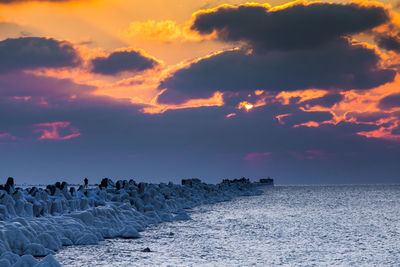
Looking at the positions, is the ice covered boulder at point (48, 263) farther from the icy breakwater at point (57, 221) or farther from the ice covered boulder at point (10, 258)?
the ice covered boulder at point (10, 258)

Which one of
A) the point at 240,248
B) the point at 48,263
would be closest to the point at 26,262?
the point at 48,263

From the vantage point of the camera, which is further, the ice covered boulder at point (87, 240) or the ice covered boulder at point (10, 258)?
the ice covered boulder at point (87, 240)

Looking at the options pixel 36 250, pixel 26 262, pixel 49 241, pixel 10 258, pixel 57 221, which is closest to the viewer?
pixel 26 262

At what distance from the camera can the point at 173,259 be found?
14.3 m

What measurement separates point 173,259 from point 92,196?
1192cm

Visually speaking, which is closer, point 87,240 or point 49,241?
point 49,241

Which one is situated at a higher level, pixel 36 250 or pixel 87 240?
pixel 36 250

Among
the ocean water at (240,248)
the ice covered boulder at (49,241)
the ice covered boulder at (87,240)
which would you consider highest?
the ice covered boulder at (49,241)

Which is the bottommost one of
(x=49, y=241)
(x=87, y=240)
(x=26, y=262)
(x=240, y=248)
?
(x=240, y=248)

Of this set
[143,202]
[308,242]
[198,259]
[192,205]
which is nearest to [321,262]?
[198,259]

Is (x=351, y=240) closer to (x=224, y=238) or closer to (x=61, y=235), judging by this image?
(x=224, y=238)

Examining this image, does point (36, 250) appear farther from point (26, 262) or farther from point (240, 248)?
point (240, 248)

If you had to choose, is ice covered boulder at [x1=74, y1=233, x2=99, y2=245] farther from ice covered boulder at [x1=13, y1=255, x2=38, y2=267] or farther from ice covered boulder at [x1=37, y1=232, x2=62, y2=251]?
ice covered boulder at [x1=13, y1=255, x2=38, y2=267]

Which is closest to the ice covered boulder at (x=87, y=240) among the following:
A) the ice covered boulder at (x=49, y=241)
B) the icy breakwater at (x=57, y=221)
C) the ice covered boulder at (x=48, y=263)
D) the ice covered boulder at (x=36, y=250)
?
the icy breakwater at (x=57, y=221)
